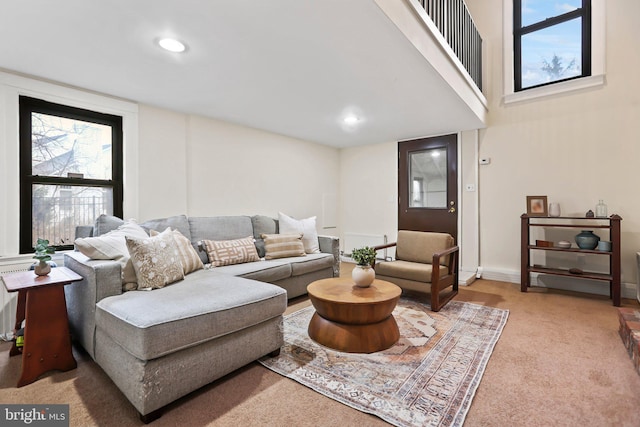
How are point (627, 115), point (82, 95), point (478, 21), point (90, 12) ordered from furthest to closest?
point (478, 21)
point (627, 115)
point (82, 95)
point (90, 12)

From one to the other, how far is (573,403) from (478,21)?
4.63m

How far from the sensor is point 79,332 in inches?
81.6

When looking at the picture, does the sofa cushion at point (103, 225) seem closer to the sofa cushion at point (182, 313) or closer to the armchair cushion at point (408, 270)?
the sofa cushion at point (182, 313)

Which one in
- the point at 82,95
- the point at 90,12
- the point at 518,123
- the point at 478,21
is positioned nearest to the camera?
the point at 90,12

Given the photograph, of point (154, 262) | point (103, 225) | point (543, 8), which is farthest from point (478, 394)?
point (543, 8)

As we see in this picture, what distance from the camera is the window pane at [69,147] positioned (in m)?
2.64

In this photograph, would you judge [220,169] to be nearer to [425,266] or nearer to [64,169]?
[64,169]

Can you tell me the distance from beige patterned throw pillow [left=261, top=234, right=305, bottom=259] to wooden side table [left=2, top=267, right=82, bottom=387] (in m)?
1.77

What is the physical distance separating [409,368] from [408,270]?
4.40 ft

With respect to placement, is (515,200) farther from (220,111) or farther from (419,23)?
(220,111)

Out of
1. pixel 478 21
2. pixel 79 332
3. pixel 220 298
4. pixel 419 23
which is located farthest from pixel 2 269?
pixel 478 21

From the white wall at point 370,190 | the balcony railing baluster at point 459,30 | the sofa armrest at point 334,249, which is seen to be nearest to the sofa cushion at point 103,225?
the sofa armrest at point 334,249

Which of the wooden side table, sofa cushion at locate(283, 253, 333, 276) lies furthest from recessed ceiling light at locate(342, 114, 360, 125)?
the wooden side table

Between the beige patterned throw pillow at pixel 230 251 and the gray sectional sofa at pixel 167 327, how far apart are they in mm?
471
